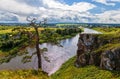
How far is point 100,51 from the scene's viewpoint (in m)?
48.4

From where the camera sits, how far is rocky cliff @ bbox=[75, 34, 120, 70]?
41312mm

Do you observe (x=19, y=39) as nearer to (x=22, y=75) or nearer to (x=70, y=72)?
(x=70, y=72)

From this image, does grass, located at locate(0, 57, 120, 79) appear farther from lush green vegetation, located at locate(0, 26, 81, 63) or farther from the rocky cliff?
lush green vegetation, located at locate(0, 26, 81, 63)

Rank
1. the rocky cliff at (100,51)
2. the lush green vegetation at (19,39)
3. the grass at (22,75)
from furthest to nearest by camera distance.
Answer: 1. the rocky cliff at (100,51)
2. the lush green vegetation at (19,39)
3. the grass at (22,75)

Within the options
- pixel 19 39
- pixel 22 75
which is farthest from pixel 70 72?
pixel 19 39

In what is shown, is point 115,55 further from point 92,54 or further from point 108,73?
point 92,54

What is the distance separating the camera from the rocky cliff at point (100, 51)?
136ft

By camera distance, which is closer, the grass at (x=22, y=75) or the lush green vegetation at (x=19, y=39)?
the grass at (x=22, y=75)

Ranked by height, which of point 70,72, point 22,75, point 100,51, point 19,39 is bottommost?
point 19,39

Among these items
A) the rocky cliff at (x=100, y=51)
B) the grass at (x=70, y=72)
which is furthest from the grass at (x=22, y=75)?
the rocky cliff at (x=100, y=51)

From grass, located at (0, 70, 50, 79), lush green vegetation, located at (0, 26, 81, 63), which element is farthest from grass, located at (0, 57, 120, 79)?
lush green vegetation, located at (0, 26, 81, 63)

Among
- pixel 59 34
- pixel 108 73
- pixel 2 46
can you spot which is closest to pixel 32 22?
pixel 108 73

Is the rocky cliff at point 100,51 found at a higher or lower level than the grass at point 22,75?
lower

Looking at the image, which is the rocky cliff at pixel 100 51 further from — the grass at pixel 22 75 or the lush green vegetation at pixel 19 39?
the grass at pixel 22 75
